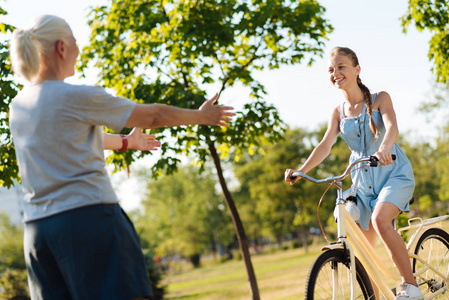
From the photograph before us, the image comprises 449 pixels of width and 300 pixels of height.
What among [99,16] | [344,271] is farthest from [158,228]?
[344,271]

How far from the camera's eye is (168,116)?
280cm

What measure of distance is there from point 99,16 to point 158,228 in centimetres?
6286

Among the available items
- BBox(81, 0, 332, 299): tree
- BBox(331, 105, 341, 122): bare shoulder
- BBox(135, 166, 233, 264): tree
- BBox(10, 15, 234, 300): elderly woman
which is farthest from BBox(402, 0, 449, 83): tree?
BBox(135, 166, 233, 264): tree

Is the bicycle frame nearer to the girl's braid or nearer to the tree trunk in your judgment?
the girl's braid

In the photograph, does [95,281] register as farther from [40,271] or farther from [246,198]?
[246,198]

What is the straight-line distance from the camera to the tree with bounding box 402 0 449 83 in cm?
1052

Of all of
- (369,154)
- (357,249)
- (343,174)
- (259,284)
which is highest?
(369,154)

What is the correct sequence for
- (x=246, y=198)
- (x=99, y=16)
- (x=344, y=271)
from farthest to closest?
(x=246, y=198), (x=99, y=16), (x=344, y=271)

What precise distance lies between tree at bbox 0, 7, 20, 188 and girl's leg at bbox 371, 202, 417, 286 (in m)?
4.40

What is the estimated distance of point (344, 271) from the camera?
4.18 metres

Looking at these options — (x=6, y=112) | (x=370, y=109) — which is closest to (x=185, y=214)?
(x=6, y=112)

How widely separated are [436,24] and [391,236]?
7.41m

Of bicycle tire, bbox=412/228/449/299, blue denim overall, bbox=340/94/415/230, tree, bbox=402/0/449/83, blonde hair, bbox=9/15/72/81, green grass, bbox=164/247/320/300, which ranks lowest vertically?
green grass, bbox=164/247/320/300

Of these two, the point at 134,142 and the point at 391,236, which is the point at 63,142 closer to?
the point at 134,142
